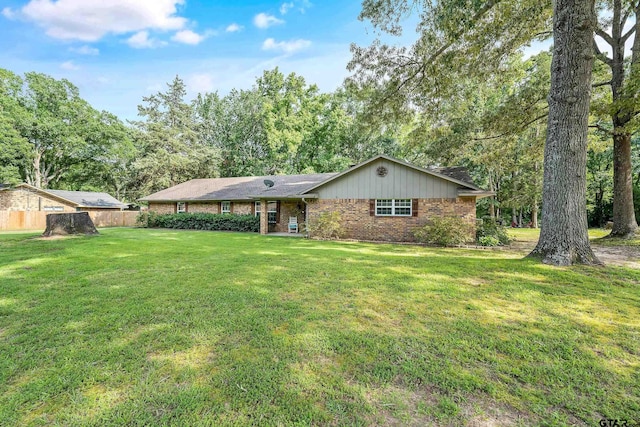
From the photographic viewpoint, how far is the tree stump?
455 inches

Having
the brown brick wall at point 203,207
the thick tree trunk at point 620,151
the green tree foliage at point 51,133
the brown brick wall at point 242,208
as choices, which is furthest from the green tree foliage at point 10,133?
the thick tree trunk at point 620,151

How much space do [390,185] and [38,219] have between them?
25.8 meters

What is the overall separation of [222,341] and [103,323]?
5.65ft

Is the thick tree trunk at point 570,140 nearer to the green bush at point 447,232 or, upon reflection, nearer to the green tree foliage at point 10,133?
the green bush at point 447,232

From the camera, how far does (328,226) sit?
13.6 meters

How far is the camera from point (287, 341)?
312 centimetres

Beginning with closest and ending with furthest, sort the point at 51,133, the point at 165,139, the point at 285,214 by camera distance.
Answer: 1. the point at 285,214
2. the point at 51,133
3. the point at 165,139

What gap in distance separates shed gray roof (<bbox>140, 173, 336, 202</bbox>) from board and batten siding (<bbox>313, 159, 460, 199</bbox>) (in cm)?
391

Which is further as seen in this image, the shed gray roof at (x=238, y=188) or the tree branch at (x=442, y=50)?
the shed gray roof at (x=238, y=188)

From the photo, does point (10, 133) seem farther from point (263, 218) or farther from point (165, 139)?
point (263, 218)

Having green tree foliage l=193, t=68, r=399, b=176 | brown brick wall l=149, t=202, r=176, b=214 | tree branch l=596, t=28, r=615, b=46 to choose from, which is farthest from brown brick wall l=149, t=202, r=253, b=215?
tree branch l=596, t=28, r=615, b=46

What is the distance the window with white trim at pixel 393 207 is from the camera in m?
12.9

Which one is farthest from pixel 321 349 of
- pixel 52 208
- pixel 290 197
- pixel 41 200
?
pixel 41 200

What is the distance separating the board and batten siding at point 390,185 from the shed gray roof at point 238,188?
391cm
